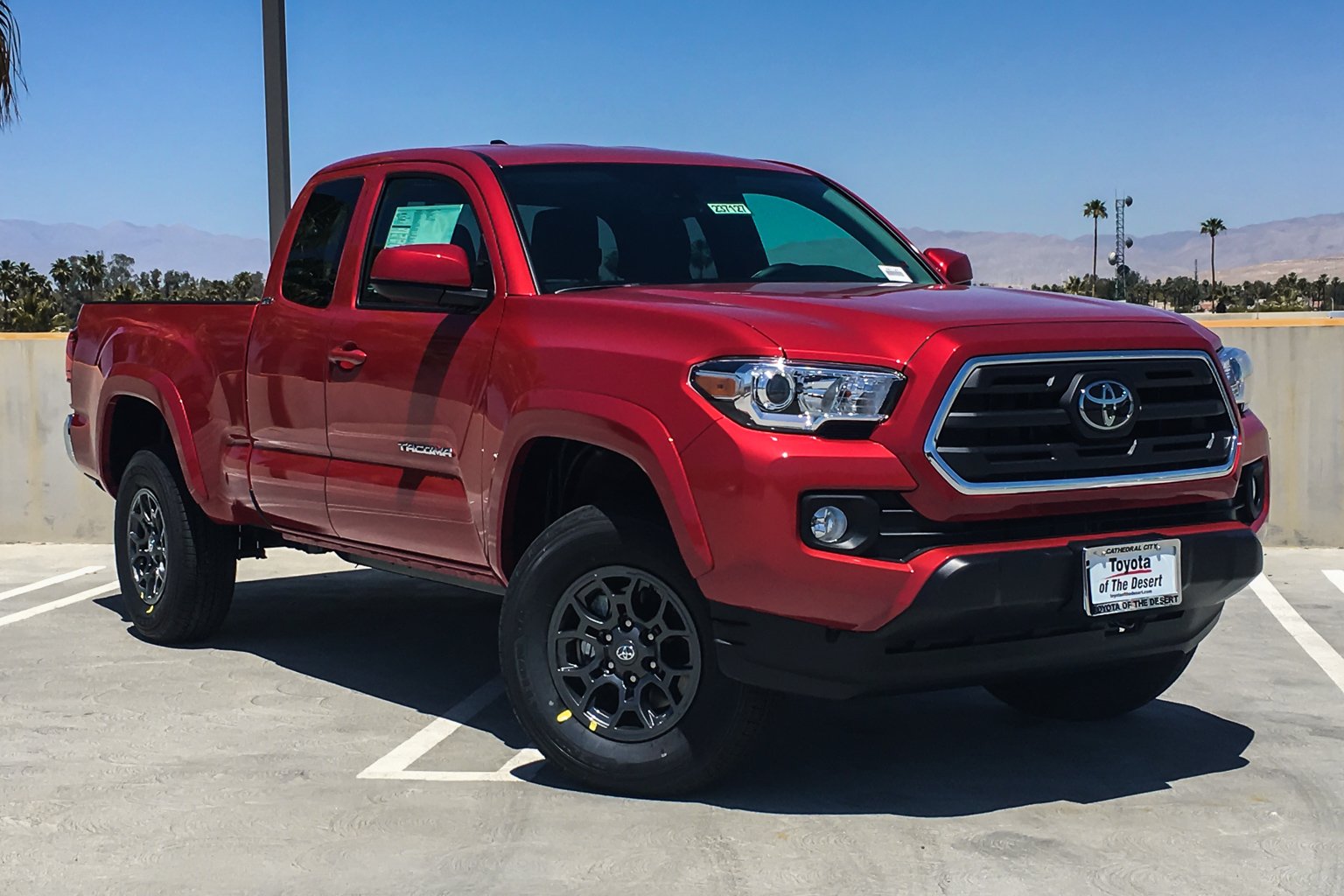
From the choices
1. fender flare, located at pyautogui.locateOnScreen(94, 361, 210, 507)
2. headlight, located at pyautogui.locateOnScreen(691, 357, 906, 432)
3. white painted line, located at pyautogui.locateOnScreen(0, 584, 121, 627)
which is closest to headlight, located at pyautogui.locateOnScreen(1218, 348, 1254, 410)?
headlight, located at pyautogui.locateOnScreen(691, 357, 906, 432)

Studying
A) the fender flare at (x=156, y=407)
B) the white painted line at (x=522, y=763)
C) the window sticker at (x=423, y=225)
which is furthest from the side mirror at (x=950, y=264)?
the fender flare at (x=156, y=407)

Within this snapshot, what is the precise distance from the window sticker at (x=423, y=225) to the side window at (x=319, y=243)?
251 mm

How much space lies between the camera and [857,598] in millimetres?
4332

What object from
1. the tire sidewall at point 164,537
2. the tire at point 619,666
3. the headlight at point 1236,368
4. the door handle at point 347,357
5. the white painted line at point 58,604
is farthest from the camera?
the white painted line at point 58,604

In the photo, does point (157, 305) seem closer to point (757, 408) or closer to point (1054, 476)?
point (757, 408)

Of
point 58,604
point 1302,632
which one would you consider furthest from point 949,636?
point 58,604

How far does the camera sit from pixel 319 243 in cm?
657

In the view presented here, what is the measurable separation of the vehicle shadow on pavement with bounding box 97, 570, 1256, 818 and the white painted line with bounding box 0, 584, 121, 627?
1181mm

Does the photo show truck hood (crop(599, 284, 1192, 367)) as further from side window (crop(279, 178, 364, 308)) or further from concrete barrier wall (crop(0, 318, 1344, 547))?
concrete barrier wall (crop(0, 318, 1344, 547))

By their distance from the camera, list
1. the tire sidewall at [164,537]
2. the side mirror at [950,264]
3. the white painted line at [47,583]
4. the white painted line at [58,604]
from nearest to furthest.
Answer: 1. the side mirror at [950,264]
2. the tire sidewall at [164,537]
3. the white painted line at [58,604]
4. the white painted line at [47,583]

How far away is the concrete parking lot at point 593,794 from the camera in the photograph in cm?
429

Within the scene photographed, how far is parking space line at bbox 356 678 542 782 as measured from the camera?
524cm

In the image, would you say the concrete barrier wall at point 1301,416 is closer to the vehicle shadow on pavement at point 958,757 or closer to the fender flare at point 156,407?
the vehicle shadow on pavement at point 958,757

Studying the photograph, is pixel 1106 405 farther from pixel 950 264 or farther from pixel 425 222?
pixel 425 222
